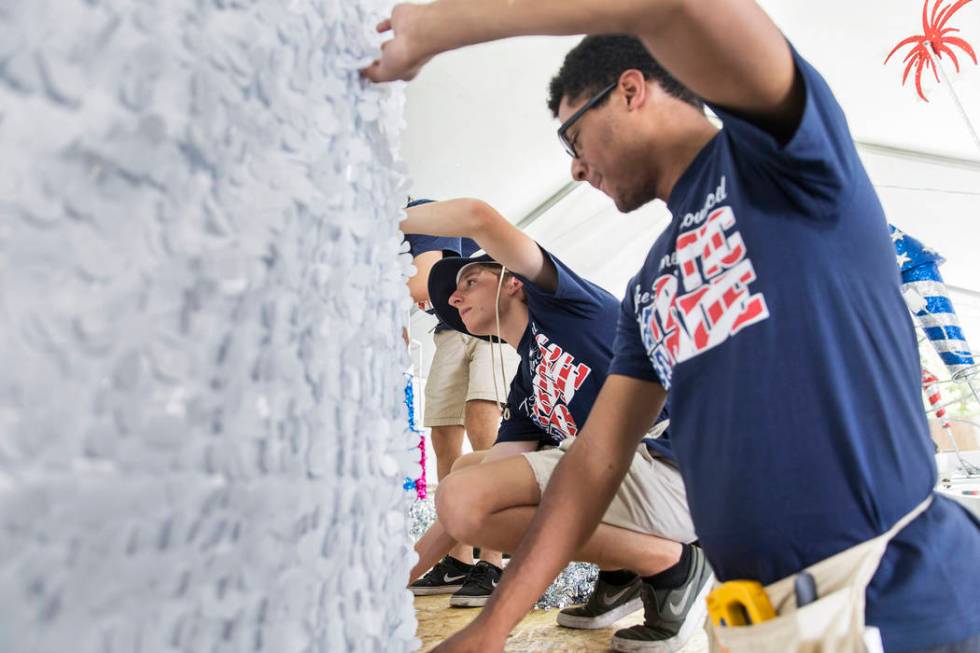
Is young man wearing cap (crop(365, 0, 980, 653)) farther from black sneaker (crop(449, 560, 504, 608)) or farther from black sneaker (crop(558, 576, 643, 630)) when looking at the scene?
black sneaker (crop(449, 560, 504, 608))

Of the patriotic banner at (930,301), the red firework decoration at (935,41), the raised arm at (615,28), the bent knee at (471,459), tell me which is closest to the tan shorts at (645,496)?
the bent knee at (471,459)

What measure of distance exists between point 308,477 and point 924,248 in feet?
6.30

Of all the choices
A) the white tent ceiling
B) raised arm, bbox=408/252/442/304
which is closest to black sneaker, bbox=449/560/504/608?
raised arm, bbox=408/252/442/304

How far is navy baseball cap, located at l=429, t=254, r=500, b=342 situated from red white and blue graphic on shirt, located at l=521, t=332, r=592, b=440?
0.23 m

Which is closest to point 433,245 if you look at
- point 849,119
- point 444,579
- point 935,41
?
point 444,579

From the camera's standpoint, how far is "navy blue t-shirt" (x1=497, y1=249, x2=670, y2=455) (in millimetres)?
1197

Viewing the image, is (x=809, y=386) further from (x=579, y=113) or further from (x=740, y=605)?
(x=579, y=113)

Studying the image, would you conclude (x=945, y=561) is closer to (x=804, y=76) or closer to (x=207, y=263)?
(x=804, y=76)

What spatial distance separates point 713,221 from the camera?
24.1 inches

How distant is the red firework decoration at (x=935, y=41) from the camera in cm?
233

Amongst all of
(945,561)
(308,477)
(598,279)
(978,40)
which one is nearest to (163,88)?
(308,477)

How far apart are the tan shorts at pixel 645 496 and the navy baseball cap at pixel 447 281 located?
448 millimetres

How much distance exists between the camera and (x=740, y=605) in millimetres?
498

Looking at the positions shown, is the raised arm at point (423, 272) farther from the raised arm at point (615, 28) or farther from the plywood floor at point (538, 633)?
the raised arm at point (615, 28)
